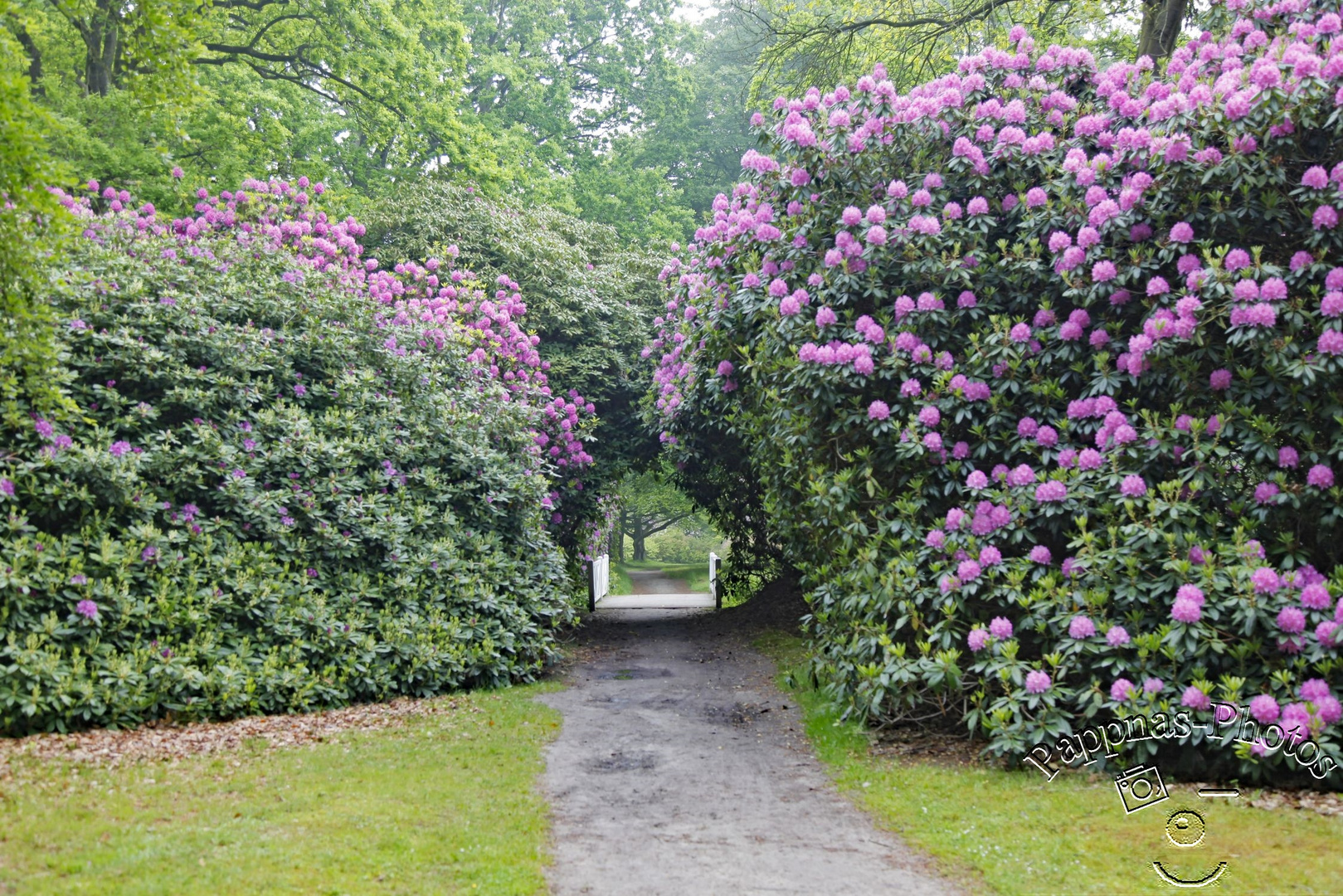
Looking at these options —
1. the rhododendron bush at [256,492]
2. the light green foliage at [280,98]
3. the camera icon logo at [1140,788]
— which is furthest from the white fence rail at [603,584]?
the camera icon logo at [1140,788]

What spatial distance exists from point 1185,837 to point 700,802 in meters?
2.75

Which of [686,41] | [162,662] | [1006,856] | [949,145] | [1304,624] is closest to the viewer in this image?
[1006,856]

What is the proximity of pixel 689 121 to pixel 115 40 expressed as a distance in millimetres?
19544

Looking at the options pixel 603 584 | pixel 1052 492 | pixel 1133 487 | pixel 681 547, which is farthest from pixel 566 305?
pixel 681 547

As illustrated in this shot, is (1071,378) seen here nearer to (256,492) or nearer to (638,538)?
(256,492)

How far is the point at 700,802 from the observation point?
6.11 meters

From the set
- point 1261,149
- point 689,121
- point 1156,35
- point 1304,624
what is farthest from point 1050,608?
point 689,121

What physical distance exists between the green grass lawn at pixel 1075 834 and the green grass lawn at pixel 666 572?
72.9 ft

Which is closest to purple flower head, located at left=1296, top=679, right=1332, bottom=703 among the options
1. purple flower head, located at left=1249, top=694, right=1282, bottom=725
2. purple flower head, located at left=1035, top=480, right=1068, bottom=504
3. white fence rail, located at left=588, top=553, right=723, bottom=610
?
purple flower head, located at left=1249, top=694, right=1282, bottom=725

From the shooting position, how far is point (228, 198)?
41.0 feet

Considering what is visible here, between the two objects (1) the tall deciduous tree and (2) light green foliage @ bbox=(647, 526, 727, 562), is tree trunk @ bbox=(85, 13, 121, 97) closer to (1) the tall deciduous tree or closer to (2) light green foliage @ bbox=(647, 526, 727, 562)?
(1) the tall deciduous tree

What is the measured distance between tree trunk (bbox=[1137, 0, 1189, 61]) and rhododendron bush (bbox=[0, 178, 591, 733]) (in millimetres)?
8597

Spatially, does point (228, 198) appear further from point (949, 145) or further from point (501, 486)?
point (949, 145)

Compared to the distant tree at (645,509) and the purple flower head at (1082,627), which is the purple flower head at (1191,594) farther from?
the distant tree at (645,509)
